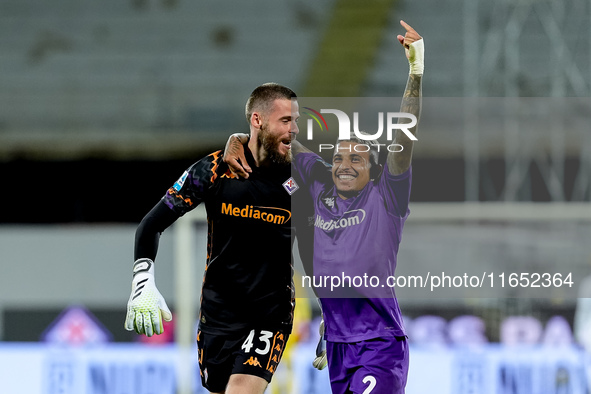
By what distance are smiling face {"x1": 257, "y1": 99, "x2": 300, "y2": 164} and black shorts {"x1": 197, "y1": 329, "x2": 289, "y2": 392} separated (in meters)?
0.86

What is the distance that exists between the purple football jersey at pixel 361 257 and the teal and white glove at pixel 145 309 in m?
0.74

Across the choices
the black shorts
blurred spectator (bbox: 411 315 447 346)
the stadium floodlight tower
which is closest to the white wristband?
the black shorts

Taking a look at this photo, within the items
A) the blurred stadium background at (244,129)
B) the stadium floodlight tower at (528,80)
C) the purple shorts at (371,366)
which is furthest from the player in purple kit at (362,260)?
the stadium floodlight tower at (528,80)

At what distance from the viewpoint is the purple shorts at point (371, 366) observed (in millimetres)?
3744

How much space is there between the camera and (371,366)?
3.76 metres

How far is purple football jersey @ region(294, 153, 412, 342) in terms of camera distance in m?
3.83

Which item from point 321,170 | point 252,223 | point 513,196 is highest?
point 513,196

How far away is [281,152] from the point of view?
13.6 feet

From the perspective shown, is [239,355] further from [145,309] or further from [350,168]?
[350,168]

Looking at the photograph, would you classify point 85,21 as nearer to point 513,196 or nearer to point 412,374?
point 513,196

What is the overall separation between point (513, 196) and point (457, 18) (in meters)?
3.47

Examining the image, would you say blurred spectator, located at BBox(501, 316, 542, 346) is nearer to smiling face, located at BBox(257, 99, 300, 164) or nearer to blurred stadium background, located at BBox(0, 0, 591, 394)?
blurred stadium background, located at BBox(0, 0, 591, 394)

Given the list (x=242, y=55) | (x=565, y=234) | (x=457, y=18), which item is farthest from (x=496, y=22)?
(x=565, y=234)

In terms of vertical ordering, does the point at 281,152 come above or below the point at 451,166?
below
